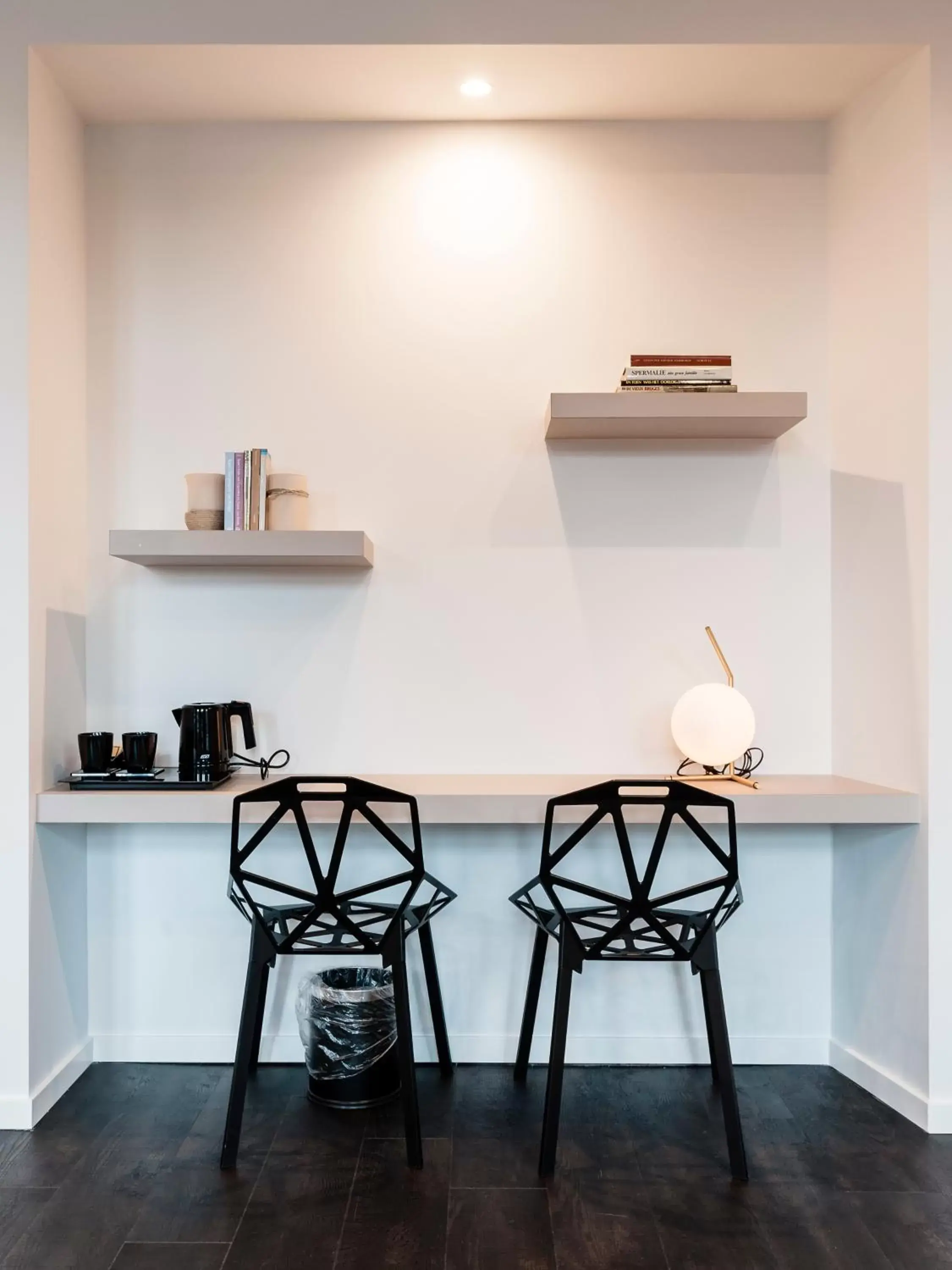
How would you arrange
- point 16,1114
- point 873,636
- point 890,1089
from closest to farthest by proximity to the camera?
point 16,1114 → point 890,1089 → point 873,636

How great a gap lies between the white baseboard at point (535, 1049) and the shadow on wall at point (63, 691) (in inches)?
32.9

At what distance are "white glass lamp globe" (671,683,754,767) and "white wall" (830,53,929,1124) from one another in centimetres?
36

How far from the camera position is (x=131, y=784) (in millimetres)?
2367

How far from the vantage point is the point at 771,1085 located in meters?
2.47

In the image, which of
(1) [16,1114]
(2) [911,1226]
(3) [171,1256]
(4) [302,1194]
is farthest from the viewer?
(1) [16,1114]

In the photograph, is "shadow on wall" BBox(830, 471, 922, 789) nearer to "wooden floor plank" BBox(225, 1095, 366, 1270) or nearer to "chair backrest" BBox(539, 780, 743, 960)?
"chair backrest" BBox(539, 780, 743, 960)

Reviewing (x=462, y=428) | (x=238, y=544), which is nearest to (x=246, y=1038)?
(x=238, y=544)

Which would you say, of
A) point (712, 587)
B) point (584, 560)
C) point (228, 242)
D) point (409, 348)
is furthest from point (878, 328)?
point (228, 242)

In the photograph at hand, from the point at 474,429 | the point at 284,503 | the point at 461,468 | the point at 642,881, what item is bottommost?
the point at 642,881

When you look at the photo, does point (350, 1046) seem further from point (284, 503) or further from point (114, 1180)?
point (284, 503)

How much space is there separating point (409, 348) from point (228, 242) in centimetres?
61

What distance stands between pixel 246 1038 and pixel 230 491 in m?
1.35

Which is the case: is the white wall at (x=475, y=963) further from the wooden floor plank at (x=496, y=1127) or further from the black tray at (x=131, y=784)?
the black tray at (x=131, y=784)

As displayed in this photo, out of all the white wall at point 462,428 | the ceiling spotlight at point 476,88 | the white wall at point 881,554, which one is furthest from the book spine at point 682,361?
the ceiling spotlight at point 476,88
